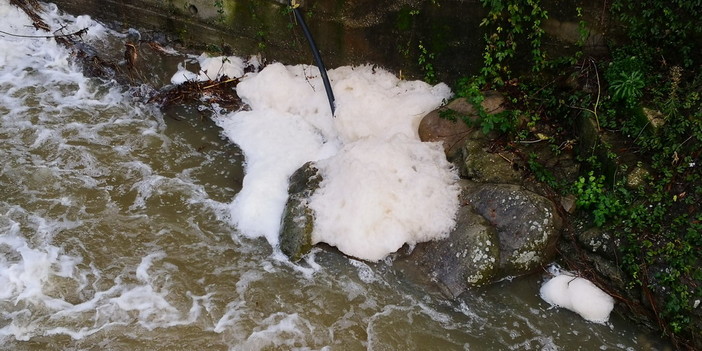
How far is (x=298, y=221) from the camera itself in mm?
5801

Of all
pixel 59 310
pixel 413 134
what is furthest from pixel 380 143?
pixel 59 310

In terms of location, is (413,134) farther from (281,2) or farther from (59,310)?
(59,310)

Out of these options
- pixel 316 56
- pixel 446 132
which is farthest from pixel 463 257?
pixel 316 56

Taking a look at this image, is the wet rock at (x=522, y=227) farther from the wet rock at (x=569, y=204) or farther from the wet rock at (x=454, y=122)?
the wet rock at (x=454, y=122)

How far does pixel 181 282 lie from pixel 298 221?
1404 millimetres

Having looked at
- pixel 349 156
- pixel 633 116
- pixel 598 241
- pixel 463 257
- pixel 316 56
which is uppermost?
pixel 316 56

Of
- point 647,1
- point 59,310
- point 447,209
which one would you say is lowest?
point 447,209

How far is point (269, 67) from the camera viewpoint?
7891 mm

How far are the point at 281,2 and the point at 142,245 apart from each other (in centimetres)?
414

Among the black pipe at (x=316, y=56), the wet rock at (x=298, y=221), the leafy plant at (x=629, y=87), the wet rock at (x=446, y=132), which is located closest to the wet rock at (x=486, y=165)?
the wet rock at (x=446, y=132)

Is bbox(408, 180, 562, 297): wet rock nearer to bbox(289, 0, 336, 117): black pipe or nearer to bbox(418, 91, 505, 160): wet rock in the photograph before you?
bbox(418, 91, 505, 160): wet rock

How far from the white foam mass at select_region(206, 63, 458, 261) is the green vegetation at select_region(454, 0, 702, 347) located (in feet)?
3.11

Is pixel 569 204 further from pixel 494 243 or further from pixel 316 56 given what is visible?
pixel 316 56

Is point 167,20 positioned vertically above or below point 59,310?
above
